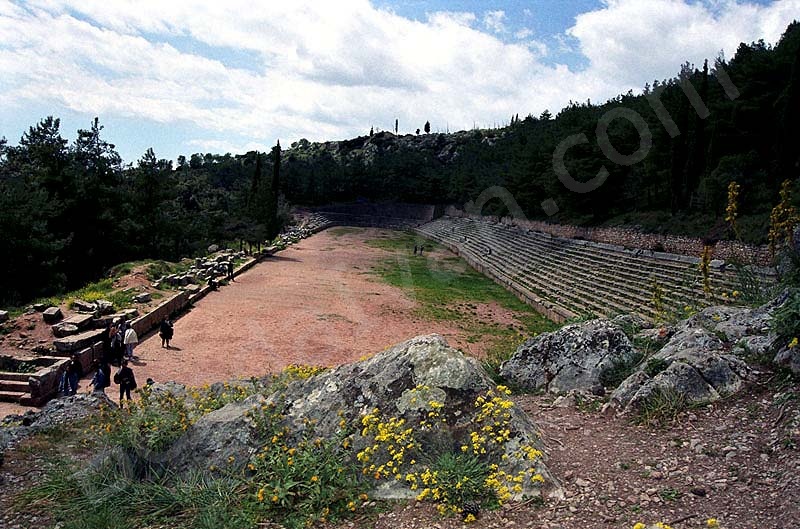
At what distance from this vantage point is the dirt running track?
1350cm

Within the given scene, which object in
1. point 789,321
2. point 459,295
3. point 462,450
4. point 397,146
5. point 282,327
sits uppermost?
point 397,146

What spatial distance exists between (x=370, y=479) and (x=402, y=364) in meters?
1.16

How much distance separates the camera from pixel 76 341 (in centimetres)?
1234

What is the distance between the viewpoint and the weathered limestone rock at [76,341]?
39.8 feet

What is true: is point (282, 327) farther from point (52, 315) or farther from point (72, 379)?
point (72, 379)

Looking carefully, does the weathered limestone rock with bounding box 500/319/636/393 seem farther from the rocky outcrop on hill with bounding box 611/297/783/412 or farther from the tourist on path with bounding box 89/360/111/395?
the tourist on path with bounding box 89/360/111/395

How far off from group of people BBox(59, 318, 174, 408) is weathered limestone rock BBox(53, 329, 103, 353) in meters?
0.24

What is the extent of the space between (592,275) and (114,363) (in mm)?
18080

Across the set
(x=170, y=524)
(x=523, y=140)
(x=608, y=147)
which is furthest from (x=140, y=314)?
(x=523, y=140)

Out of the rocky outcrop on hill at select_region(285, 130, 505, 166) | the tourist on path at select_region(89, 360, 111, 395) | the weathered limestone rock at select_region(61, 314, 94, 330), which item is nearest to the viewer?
the tourist on path at select_region(89, 360, 111, 395)

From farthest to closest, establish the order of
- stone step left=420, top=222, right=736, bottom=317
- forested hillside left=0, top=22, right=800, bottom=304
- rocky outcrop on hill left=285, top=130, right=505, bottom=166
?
Result: 1. rocky outcrop on hill left=285, top=130, right=505, bottom=166
2. forested hillside left=0, top=22, right=800, bottom=304
3. stone step left=420, top=222, right=736, bottom=317

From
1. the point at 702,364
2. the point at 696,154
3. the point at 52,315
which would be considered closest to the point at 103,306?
the point at 52,315

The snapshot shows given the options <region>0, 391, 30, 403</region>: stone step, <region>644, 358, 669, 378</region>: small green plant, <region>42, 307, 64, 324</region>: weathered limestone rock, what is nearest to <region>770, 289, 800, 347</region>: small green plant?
<region>644, 358, 669, 378</region>: small green plant

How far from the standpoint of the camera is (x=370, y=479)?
14.4 feet
